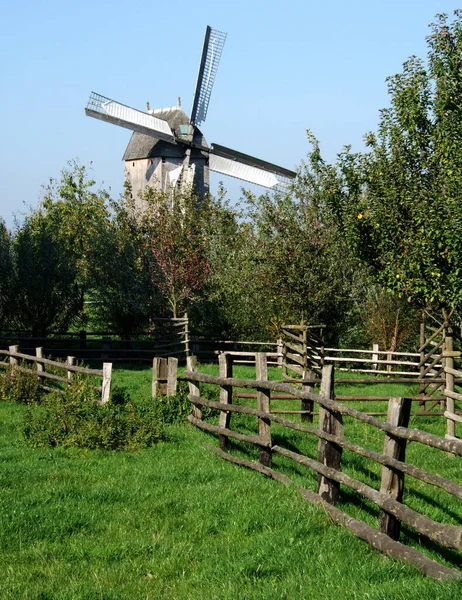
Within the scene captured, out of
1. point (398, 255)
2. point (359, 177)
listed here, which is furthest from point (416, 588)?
point (359, 177)

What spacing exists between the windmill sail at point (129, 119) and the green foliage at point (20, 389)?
28759mm

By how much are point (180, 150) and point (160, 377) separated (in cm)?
3211

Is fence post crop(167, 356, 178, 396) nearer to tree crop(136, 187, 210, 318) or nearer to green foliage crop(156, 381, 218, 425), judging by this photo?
green foliage crop(156, 381, 218, 425)

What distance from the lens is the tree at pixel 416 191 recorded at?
15.9 metres

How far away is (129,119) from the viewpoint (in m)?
44.2

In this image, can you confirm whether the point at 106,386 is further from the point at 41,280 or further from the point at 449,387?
the point at 41,280

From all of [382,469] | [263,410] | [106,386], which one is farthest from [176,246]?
[382,469]

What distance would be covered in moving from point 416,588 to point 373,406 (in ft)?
46.9

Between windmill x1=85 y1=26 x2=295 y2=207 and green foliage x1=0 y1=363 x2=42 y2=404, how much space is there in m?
25.4

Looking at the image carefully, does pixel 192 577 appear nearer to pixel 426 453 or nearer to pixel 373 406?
pixel 426 453

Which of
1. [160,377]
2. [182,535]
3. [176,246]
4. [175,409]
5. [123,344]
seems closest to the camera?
[182,535]

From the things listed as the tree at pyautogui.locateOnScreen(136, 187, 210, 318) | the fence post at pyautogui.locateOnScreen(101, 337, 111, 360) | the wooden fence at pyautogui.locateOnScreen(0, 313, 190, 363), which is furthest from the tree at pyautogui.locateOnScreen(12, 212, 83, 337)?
the tree at pyautogui.locateOnScreen(136, 187, 210, 318)

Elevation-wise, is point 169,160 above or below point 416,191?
above

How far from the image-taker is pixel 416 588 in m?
5.22
